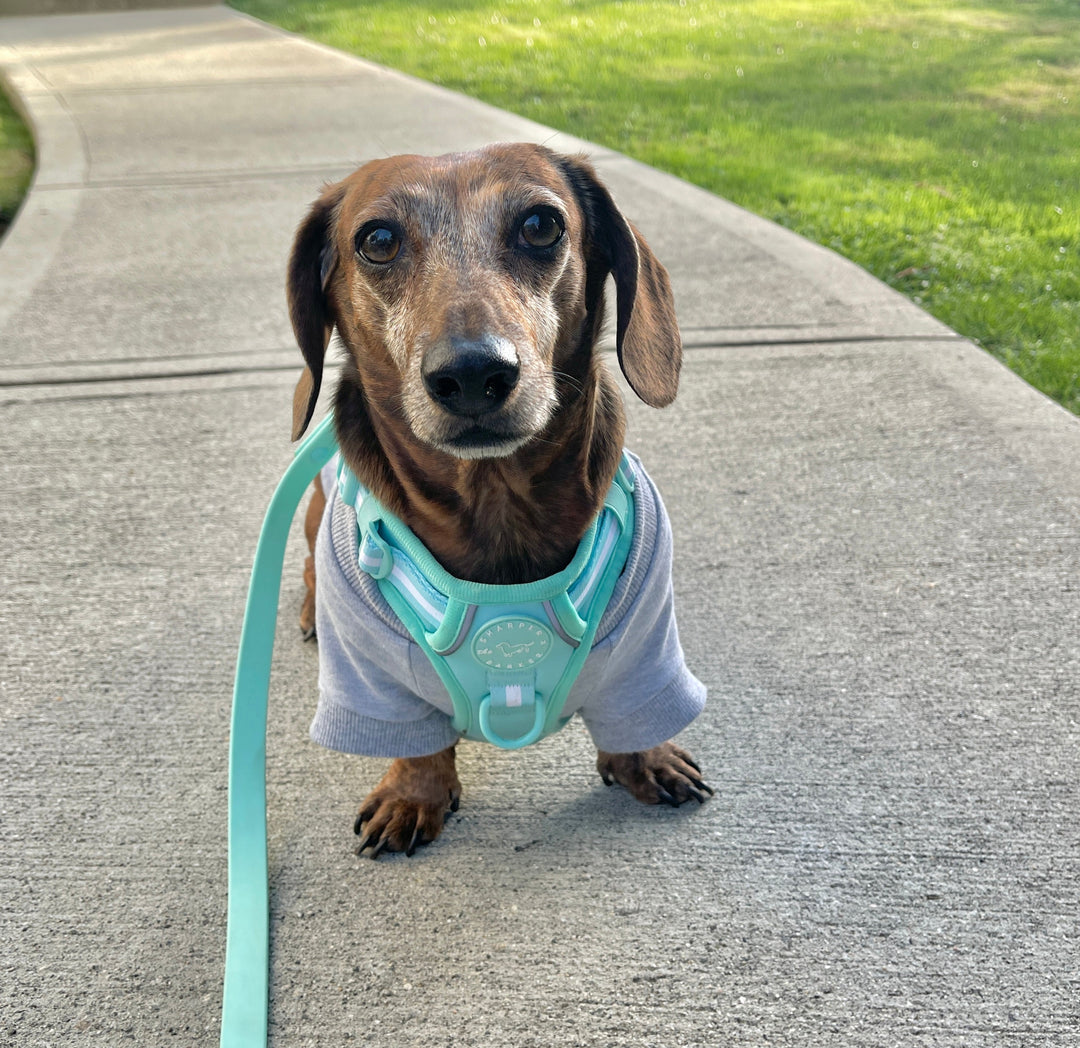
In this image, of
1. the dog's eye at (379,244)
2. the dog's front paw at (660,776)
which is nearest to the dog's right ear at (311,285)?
the dog's eye at (379,244)

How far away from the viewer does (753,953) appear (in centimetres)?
177

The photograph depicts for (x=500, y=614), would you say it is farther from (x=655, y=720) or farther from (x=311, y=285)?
(x=311, y=285)

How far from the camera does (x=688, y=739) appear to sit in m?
2.26

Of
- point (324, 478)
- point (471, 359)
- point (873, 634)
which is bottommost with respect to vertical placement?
point (873, 634)

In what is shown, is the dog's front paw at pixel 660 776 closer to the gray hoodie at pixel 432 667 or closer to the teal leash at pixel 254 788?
the gray hoodie at pixel 432 667

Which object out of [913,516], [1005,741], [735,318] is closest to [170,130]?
[735,318]

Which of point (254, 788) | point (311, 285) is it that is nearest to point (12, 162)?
point (311, 285)

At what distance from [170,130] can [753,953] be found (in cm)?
723

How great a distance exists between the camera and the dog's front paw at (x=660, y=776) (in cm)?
208

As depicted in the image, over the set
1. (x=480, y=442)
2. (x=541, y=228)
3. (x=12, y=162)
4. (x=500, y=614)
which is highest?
(x=541, y=228)

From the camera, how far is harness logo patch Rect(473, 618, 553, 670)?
1.72 meters

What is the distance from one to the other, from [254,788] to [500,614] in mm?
682

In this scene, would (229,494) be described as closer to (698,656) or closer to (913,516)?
(698,656)

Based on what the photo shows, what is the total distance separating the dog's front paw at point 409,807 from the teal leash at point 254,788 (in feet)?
0.74
